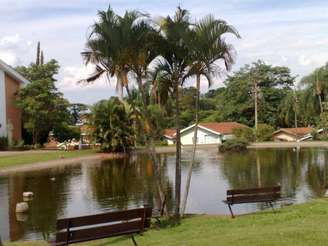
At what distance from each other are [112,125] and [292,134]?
123ft

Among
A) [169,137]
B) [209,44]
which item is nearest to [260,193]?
[209,44]

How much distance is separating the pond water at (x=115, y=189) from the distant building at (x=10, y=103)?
69.6 feet

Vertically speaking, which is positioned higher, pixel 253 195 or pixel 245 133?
pixel 245 133

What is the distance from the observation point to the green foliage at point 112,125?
5550cm

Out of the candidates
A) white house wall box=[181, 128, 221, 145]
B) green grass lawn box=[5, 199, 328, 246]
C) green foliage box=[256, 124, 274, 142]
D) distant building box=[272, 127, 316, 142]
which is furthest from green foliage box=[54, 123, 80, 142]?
green grass lawn box=[5, 199, 328, 246]

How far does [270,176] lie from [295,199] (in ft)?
32.8

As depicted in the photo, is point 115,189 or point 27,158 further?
point 27,158

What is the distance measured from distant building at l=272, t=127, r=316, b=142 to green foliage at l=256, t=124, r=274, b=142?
2.50m

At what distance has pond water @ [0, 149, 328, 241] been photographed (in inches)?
740

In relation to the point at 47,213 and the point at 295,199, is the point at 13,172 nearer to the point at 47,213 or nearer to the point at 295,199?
the point at 47,213

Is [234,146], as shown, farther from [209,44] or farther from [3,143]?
[209,44]

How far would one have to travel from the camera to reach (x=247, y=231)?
10641 mm

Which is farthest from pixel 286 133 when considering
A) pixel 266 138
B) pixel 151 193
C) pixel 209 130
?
pixel 151 193

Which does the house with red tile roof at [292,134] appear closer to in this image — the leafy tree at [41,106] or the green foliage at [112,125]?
the green foliage at [112,125]
